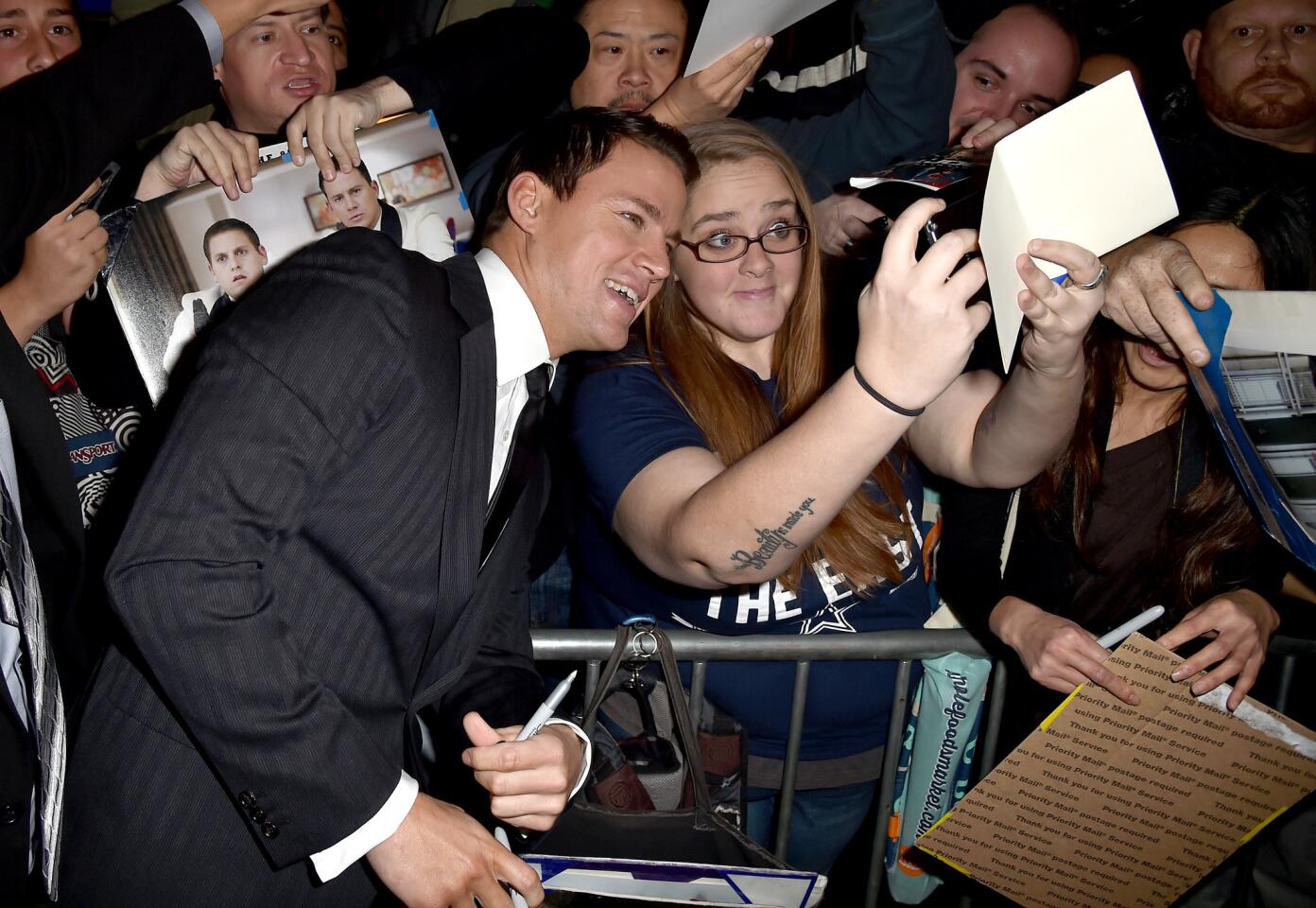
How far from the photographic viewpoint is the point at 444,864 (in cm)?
149

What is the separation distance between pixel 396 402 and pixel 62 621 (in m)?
0.83

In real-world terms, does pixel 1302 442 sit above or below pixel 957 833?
above

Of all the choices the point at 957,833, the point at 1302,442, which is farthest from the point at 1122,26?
the point at 957,833

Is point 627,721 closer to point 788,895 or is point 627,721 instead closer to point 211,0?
point 788,895

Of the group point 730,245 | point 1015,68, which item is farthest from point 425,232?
point 1015,68

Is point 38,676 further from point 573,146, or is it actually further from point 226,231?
point 573,146

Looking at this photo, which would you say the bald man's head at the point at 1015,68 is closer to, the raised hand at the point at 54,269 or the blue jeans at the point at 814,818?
the blue jeans at the point at 814,818

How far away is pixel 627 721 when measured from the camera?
2195 mm

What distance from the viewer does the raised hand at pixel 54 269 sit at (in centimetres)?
194

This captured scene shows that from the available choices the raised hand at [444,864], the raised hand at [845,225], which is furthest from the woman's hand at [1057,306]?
the raised hand at [444,864]

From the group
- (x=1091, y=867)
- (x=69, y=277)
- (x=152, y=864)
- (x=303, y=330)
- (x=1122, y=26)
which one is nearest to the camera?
(x=303, y=330)

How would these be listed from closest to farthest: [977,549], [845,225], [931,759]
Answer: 1. [977,549]
2. [931,759]
3. [845,225]

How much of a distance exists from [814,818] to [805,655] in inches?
21.1

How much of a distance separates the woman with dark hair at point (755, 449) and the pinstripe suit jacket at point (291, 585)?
16.4 inches
